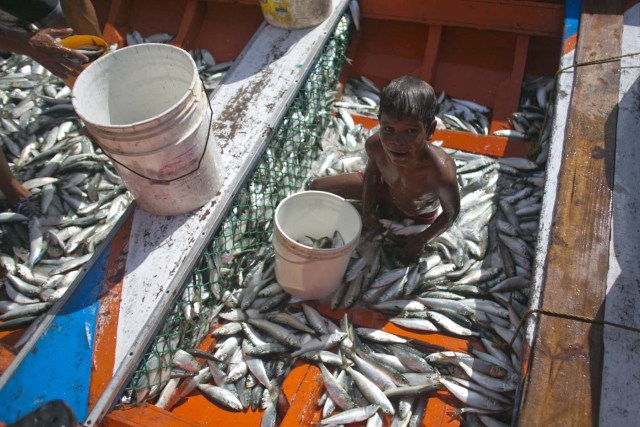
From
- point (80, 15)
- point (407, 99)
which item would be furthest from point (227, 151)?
point (80, 15)

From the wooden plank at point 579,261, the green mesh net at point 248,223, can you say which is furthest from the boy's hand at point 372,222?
the wooden plank at point 579,261

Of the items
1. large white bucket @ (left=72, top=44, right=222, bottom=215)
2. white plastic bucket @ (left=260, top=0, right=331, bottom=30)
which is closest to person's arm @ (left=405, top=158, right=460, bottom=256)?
large white bucket @ (left=72, top=44, right=222, bottom=215)

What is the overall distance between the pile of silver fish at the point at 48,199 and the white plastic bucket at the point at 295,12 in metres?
2.27

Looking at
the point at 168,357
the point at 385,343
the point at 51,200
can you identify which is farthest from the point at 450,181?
the point at 51,200

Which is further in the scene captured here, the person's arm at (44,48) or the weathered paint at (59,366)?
the person's arm at (44,48)

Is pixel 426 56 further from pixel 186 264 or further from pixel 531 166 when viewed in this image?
pixel 186 264

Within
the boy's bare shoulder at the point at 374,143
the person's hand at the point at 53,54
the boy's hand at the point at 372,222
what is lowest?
the boy's hand at the point at 372,222

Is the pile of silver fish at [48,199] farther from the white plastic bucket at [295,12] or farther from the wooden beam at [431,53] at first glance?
the wooden beam at [431,53]

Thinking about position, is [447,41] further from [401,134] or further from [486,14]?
[401,134]

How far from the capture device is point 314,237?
13.3 ft

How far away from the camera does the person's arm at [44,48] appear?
152 inches

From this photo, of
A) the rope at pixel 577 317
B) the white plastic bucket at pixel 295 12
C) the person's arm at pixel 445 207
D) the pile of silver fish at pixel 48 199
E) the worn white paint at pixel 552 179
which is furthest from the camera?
the white plastic bucket at pixel 295 12

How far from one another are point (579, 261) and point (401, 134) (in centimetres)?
140

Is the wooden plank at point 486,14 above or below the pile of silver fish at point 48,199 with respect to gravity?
above
